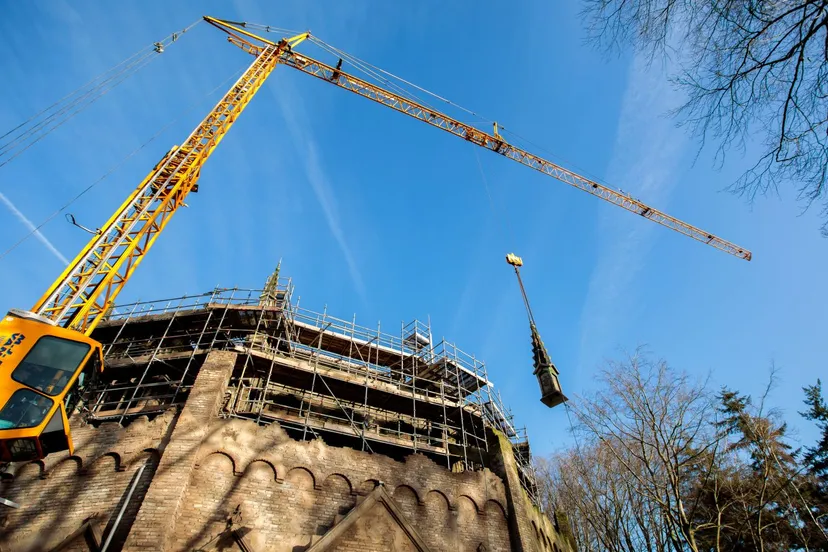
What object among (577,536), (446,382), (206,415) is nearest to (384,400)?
(446,382)

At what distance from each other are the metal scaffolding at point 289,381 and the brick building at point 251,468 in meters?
0.09

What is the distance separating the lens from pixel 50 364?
1017 centimetres

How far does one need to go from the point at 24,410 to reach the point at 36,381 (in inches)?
25.2

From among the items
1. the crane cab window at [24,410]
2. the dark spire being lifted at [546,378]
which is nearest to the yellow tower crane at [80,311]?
the crane cab window at [24,410]

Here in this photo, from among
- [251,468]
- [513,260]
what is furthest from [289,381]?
[513,260]

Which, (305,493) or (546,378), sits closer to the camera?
(546,378)

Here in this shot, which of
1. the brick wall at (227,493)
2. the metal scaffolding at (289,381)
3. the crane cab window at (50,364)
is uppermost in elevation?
the metal scaffolding at (289,381)

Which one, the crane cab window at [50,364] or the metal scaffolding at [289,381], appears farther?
the metal scaffolding at [289,381]

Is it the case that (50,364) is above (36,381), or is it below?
above

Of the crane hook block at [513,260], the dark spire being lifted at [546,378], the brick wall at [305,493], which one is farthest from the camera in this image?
the crane hook block at [513,260]

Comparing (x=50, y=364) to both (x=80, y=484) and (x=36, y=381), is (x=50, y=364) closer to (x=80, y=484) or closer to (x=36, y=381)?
(x=36, y=381)

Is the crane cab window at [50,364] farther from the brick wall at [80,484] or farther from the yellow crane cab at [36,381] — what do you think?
the brick wall at [80,484]

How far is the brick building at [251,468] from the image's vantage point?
1085cm

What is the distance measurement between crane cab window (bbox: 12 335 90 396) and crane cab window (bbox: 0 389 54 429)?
0.19 meters
